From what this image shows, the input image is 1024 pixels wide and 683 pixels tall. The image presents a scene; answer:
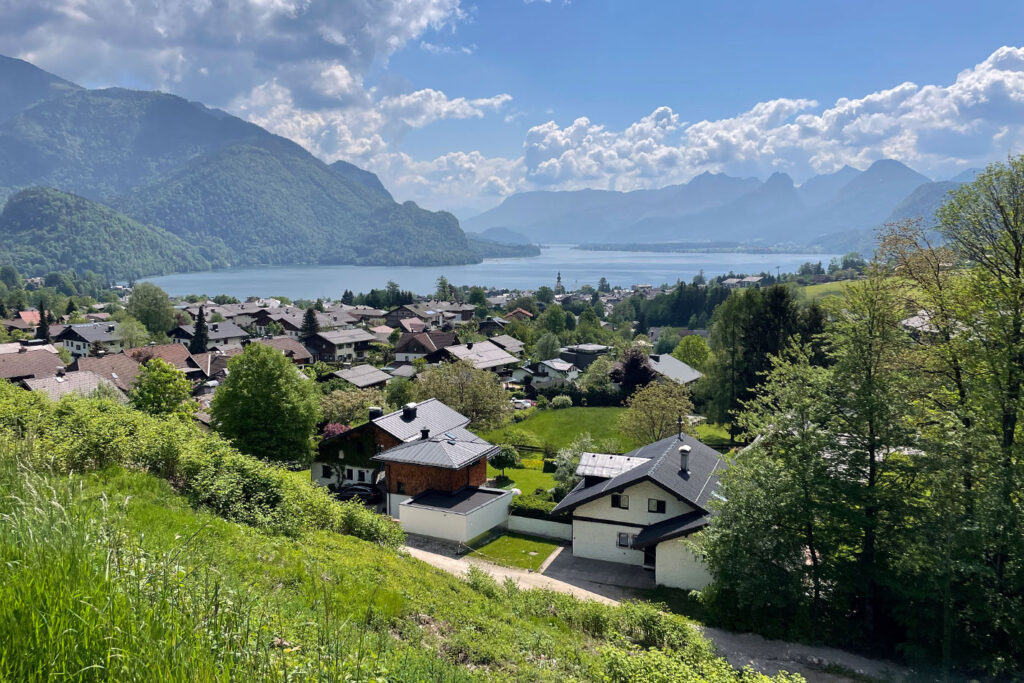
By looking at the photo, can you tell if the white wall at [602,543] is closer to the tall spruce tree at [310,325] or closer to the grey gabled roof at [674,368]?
the grey gabled roof at [674,368]

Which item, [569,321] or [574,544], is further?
[569,321]

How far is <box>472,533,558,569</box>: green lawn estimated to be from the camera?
20906 millimetres

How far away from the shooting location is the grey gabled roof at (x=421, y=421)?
2873 cm

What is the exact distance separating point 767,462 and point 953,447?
3.92 metres

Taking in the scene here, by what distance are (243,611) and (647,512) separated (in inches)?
716

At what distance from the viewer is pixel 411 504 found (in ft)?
77.3

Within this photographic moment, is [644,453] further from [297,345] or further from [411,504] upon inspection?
[297,345]

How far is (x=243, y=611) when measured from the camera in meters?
4.61

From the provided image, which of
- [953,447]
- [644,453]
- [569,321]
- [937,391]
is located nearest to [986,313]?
[937,391]

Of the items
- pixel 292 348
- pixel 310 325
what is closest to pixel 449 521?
pixel 292 348

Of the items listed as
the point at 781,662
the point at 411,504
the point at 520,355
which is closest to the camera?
the point at 781,662

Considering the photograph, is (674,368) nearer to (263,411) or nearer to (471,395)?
(471,395)

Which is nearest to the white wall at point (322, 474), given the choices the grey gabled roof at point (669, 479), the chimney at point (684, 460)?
the grey gabled roof at point (669, 479)

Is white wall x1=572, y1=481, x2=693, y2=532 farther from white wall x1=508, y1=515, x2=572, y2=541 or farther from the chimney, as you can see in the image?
white wall x1=508, y1=515, x2=572, y2=541
